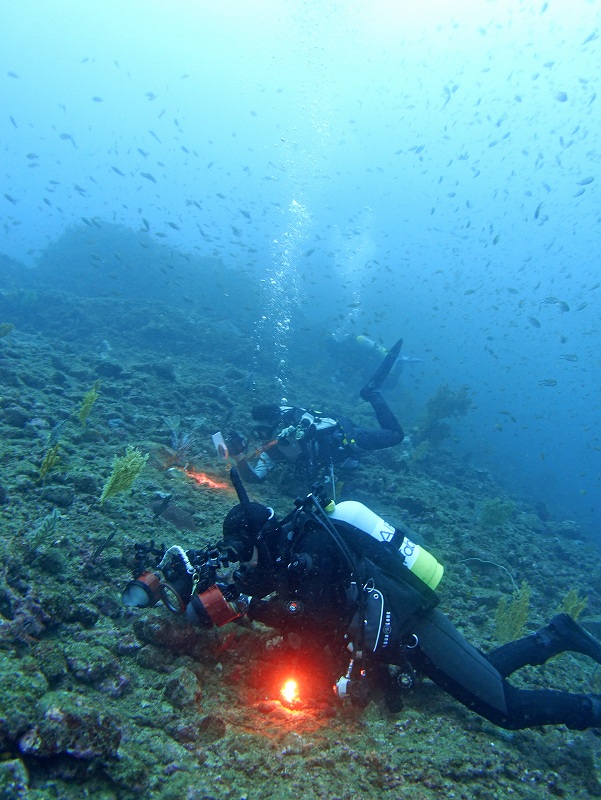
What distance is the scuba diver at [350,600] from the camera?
10.6ft

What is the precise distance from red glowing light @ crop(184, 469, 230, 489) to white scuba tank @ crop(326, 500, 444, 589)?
484 centimetres

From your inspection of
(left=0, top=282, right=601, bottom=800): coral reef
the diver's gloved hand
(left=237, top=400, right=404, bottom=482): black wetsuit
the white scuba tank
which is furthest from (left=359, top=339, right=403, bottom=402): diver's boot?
the white scuba tank

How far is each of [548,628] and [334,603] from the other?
259cm

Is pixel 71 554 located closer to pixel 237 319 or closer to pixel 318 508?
pixel 318 508

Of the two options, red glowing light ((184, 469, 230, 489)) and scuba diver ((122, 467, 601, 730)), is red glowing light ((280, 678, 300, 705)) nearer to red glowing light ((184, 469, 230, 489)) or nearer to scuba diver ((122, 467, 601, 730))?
scuba diver ((122, 467, 601, 730))

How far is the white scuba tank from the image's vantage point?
374cm

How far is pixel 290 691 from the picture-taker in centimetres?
374

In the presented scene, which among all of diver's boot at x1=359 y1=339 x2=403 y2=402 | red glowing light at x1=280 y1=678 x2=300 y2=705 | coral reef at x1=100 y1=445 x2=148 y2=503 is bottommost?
red glowing light at x1=280 y1=678 x2=300 y2=705

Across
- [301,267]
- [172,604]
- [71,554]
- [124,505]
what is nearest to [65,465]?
[124,505]

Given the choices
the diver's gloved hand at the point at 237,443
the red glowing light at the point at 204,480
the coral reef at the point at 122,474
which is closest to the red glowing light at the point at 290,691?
the coral reef at the point at 122,474

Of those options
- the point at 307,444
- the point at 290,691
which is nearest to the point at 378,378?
the point at 307,444

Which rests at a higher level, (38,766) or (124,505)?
Answer: (38,766)

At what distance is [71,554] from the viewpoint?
434cm

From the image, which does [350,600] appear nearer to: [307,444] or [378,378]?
[307,444]
